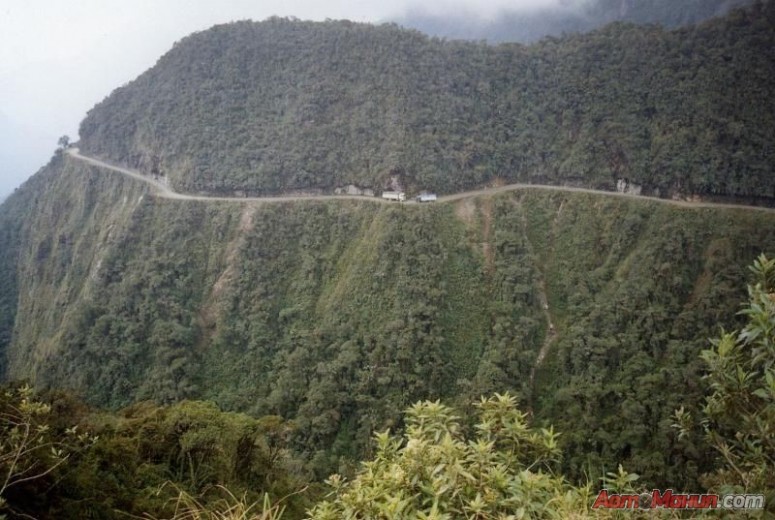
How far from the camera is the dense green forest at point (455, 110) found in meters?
44.3

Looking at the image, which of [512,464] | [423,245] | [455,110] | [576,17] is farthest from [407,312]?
[576,17]

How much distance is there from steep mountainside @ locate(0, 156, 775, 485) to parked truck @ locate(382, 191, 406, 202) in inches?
94.3

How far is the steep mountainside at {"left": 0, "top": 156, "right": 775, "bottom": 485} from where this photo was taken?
36250 millimetres

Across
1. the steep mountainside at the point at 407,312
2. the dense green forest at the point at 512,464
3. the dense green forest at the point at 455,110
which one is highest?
the dense green forest at the point at 455,110

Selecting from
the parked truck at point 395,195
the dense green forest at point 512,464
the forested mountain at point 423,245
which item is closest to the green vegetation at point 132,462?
the dense green forest at point 512,464

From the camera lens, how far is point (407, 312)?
41406mm

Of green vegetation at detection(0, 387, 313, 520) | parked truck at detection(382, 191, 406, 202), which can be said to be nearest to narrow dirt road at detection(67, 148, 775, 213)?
parked truck at detection(382, 191, 406, 202)

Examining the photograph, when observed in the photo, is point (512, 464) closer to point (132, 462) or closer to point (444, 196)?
point (132, 462)

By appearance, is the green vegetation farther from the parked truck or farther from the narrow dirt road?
the narrow dirt road

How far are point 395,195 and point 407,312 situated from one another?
580 inches

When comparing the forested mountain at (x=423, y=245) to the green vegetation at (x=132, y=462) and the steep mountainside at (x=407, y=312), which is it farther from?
the green vegetation at (x=132, y=462)

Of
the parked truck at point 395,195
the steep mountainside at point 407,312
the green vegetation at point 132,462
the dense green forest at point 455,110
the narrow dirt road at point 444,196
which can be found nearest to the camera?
the green vegetation at point 132,462

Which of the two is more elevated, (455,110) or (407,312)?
(455,110)

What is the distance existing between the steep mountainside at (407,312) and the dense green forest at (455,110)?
161 inches
